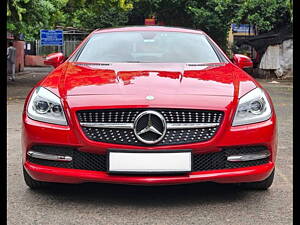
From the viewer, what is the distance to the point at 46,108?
150 inches

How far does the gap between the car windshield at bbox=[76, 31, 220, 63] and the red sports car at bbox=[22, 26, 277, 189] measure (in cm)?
81

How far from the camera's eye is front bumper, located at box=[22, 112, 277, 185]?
3.60 metres

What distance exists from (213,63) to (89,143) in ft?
5.48

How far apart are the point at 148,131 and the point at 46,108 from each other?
78 cm

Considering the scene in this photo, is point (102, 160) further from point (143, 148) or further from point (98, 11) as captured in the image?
point (98, 11)

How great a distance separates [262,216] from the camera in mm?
3602

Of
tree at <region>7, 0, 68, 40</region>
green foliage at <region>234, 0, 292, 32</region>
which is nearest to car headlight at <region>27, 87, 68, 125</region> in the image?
tree at <region>7, 0, 68, 40</region>

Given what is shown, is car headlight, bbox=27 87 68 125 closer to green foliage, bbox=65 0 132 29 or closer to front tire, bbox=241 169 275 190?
front tire, bbox=241 169 275 190

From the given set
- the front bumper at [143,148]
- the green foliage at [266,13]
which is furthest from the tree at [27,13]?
the green foliage at [266,13]

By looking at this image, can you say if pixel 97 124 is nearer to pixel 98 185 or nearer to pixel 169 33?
pixel 98 185

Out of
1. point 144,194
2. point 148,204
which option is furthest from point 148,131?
point 144,194

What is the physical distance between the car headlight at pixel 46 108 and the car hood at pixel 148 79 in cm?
10

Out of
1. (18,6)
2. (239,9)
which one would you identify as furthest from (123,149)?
(239,9)

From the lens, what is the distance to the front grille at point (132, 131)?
11.8 ft
